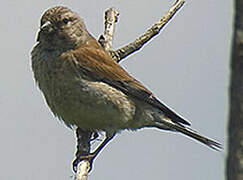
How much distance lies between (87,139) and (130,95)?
0.76m

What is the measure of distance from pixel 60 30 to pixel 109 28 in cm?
58

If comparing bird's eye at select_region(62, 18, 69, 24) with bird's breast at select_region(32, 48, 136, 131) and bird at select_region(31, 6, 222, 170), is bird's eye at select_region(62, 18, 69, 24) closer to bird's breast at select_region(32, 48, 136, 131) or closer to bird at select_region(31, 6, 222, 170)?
bird at select_region(31, 6, 222, 170)

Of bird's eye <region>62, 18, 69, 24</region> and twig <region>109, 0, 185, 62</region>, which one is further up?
bird's eye <region>62, 18, 69, 24</region>

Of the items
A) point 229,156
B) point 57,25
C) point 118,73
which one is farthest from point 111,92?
point 229,156

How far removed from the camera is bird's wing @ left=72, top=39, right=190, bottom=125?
4727 mm

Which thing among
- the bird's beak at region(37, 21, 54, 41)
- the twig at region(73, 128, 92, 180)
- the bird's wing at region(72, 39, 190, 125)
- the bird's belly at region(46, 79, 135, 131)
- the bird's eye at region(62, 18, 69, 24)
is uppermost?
the bird's eye at region(62, 18, 69, 24)

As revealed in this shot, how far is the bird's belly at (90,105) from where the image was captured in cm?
446

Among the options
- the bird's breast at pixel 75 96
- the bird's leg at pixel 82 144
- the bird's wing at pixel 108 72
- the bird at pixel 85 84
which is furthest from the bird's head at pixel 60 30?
the bird's leg at pixel 82 144

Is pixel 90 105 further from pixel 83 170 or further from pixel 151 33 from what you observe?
pixel 83 170

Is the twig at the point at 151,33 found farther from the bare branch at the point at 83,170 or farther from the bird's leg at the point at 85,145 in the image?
the bare branch at the point at 83,170

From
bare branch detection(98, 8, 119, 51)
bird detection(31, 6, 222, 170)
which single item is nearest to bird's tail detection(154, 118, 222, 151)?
bird detection(31, 6, 222, 170)

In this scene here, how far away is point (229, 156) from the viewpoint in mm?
801

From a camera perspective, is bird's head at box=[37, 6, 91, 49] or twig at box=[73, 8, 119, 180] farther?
bird's head at box=[37, 6, 91, 49]

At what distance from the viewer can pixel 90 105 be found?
452 cm
